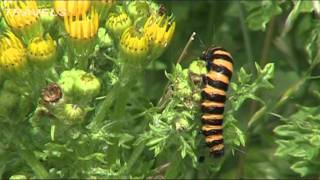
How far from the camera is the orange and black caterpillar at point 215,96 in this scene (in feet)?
13.7

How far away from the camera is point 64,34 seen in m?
4.07

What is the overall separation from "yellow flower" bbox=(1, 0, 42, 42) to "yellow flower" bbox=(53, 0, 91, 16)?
13 cm

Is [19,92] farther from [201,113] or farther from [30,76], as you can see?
[201,113]

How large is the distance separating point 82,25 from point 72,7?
0.11m

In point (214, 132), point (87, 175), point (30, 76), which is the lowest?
point (87, 175)

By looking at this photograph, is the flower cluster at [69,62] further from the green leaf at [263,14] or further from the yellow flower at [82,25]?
the green leaf at [263,14]

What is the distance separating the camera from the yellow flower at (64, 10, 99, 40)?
3916mm

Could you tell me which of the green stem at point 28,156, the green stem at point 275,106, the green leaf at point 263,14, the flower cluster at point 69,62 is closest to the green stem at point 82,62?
the flower cluster at point 69,62

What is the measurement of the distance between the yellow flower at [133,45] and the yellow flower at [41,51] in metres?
0.36

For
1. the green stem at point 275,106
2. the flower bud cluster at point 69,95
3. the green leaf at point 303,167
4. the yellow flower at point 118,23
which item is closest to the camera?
the flower bud cluster at point 69,95

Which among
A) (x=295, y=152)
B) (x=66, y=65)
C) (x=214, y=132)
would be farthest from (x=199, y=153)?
(x=66, y=65)

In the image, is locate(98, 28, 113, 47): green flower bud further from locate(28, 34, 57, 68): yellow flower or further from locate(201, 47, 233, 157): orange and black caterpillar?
locate(201, 47, 233, 157): orange and black caterpillar

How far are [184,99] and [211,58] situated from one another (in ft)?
1.24

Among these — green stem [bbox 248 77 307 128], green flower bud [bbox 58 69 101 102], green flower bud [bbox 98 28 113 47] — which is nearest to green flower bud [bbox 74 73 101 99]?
green flower bud [bbox 58 69 101 102]
